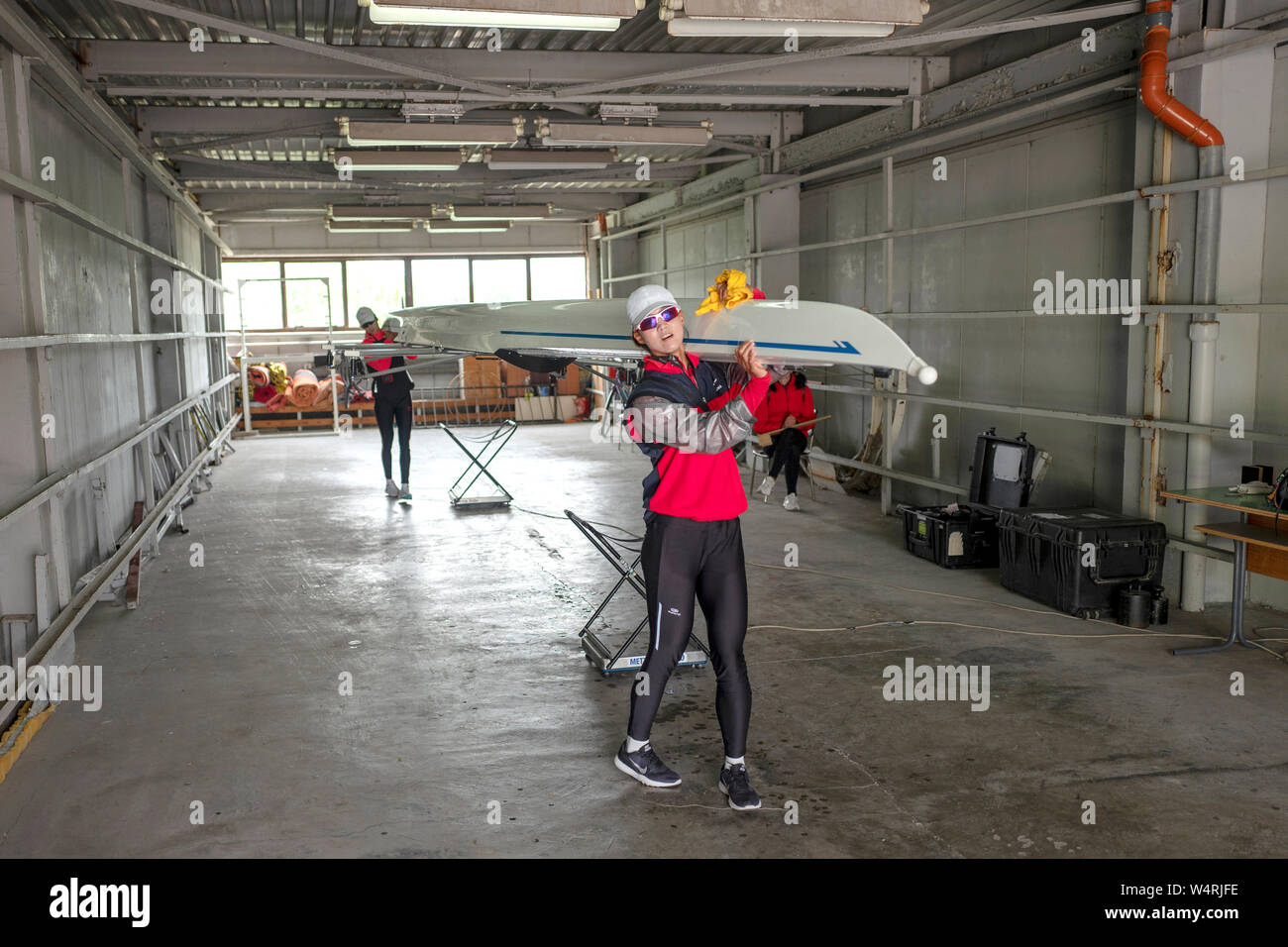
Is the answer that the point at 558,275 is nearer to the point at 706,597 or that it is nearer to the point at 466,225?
the point at 466,225

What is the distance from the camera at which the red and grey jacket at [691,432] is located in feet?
10.6

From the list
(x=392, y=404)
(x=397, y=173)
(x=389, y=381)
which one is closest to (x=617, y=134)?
(x=389, y=381)

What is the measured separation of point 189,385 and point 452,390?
6.93 meters

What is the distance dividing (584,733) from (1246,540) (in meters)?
3.32

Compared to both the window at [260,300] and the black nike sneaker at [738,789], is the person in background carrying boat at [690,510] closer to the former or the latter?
the black nike sneaker at [738,789]

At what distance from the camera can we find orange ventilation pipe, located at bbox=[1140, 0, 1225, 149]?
554 centimetres

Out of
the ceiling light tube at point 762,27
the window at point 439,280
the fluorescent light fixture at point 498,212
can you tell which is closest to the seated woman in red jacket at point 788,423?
the ceiling light tube at point 762,27

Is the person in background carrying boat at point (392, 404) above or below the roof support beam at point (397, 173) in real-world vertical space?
below

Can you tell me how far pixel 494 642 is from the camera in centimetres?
552

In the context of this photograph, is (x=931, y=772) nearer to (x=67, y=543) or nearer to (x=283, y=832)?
(x=283, y=832)

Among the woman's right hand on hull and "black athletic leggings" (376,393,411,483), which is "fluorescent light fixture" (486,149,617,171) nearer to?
"black athletic leggings" (376,393,411,483)

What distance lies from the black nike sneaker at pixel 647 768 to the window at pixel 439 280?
15.7m

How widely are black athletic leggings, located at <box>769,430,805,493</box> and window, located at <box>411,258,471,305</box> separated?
10.7m

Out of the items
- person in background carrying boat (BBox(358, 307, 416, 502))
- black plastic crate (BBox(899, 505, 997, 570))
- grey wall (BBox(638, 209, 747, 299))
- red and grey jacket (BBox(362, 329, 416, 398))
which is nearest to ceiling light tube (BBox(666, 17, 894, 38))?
black plastic crate (BBox(899, 505, 997, 570))
